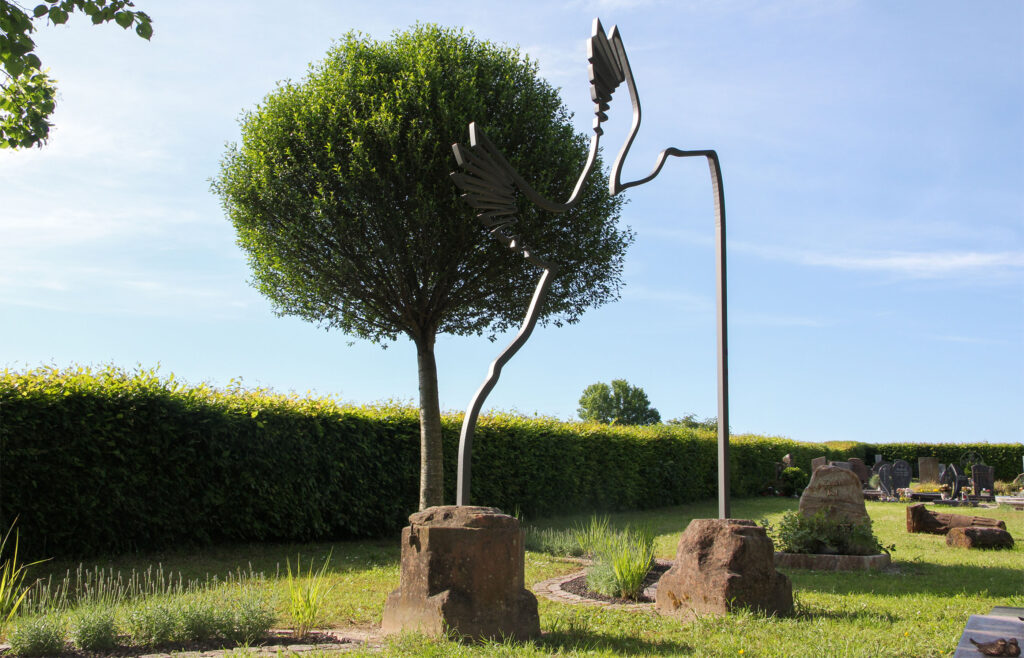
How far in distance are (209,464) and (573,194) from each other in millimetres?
6224

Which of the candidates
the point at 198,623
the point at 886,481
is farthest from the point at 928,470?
the point at 198,623

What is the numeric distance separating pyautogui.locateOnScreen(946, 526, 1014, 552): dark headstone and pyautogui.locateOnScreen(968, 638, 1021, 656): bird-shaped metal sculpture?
8.34 metres

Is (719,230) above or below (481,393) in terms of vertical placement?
above

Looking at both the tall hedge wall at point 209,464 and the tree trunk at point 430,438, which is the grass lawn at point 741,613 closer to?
the tall hedge wall at point 209,464

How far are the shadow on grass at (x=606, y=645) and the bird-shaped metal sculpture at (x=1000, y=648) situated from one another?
1635mm

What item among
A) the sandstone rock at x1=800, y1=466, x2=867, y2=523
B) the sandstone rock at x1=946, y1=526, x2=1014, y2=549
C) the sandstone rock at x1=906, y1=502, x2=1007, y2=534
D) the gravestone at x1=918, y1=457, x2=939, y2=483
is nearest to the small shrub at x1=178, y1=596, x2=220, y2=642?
the sandstone rock at x1=800, y1=466, x2=867, y2=523

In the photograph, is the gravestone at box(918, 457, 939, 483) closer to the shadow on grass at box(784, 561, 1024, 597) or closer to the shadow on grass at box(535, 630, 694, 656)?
the shadow on grass at box(784, 561, 1024, 597)

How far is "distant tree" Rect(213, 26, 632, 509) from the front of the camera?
1090 cm

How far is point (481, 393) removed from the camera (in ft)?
20.7

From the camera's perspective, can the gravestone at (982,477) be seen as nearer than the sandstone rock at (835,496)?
No

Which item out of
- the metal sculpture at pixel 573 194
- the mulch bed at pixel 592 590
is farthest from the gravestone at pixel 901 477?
the metal sculpture at pixel 573 194

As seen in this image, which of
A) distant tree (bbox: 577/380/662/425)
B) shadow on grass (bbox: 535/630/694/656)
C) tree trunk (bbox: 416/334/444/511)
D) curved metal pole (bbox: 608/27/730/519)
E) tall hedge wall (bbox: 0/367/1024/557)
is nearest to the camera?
shadow on grass (bbox: 535/630/694/656)

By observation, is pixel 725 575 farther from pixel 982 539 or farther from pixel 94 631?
pixel 982 539

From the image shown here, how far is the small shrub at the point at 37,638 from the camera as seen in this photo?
5.05 metres
